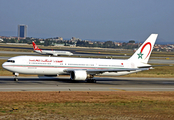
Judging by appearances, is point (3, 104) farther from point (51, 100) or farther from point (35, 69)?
point (35, 69)

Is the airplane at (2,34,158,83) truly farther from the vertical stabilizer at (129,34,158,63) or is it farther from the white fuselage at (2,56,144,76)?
the vertical stabilizer at (129,34,158,63)

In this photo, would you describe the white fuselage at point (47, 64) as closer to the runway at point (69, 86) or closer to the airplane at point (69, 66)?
the airplane at point (69, 66)

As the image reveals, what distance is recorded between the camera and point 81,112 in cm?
1862

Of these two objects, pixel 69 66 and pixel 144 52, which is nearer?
pixel 69 66

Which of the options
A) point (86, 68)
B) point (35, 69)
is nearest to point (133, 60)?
point (86, 68)

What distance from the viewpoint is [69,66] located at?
1560 inches

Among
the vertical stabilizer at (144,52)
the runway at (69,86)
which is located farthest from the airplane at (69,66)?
the runway at (69,86)

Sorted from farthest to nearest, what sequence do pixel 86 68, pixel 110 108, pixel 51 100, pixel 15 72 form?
1. pixel 86 68
2. pixel 15 72
3. pixel 51 100
4. pixel 110 108

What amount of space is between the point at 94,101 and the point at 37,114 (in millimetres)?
7492

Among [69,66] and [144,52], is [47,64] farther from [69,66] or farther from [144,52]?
[144,52]

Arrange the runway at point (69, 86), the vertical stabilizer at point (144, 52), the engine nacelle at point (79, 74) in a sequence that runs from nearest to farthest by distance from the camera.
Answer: the runway at point (69, 86)
the engine nacelle at point (79, 74)
the vertical stabilizer at point (144, 52)

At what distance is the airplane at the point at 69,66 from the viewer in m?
37.7

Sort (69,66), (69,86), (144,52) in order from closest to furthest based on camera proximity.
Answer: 1. (69,86)
2. (69,66)
3. (144,52)

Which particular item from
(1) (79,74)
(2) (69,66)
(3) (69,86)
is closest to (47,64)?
(2) (69,66)
